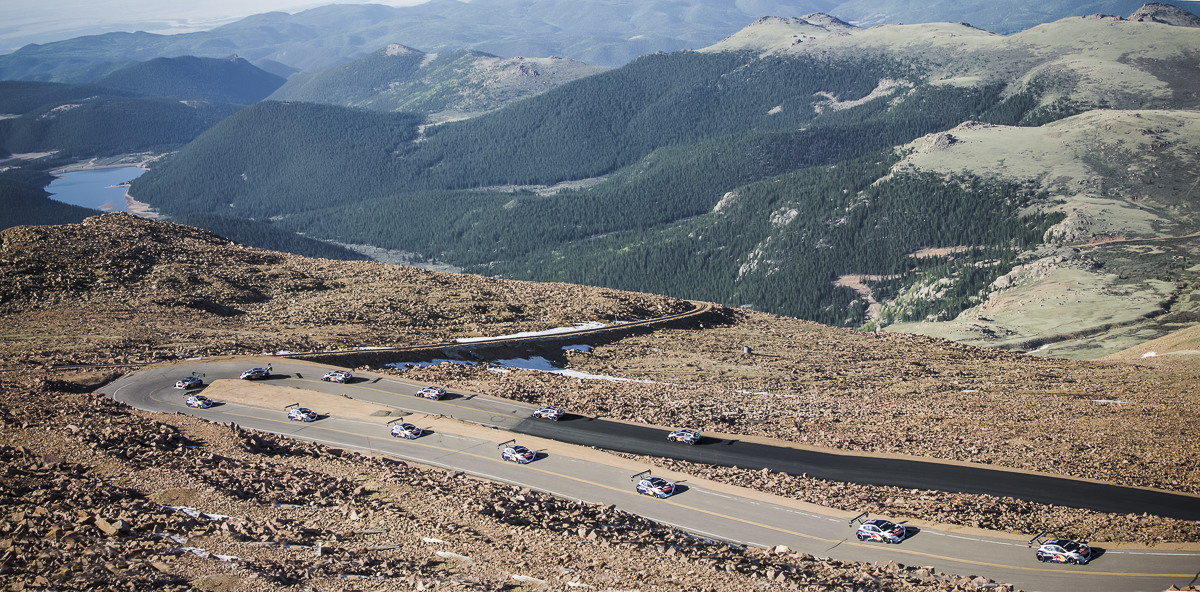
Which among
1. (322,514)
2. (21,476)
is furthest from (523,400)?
(21,476)

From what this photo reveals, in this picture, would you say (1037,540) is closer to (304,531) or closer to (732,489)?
(732,489)

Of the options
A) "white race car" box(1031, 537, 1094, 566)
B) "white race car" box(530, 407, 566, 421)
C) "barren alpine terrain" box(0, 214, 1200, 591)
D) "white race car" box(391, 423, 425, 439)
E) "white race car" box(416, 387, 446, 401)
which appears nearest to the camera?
"barren alpine terrain" box(0, 214, 1200, 591)

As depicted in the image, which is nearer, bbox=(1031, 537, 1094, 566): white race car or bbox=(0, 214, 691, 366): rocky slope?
bbox=(1031, 537, 1094, 566): white race car

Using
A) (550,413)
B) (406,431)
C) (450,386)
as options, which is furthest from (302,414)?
(550,413)

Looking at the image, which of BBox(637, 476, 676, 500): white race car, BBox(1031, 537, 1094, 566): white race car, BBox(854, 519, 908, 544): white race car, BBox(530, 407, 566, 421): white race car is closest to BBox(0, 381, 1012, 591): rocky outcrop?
BBox(854, 519, 908, 544): white race car

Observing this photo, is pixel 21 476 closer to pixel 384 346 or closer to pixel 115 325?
pixel 384 346

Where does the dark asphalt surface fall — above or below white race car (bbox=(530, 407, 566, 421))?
below

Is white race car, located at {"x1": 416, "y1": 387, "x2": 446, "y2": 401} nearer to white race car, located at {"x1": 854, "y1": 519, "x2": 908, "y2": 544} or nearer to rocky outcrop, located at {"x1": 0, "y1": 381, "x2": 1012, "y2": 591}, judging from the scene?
rocky outcrop, located at {"x1": 0, "y1": 381, "x2": 1012, "y2": 591}
